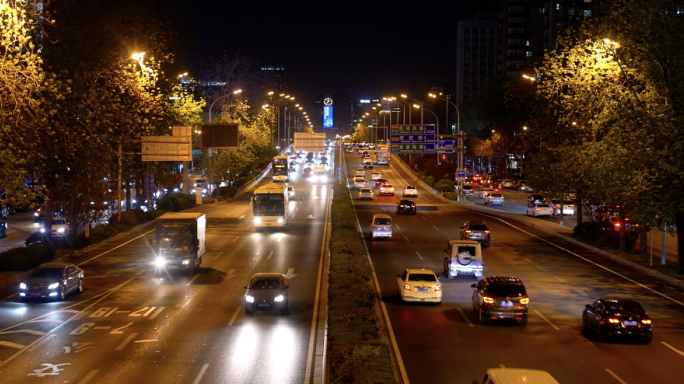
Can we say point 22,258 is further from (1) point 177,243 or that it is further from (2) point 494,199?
(2) point 494,199

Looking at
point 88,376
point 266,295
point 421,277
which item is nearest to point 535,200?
point 421,277

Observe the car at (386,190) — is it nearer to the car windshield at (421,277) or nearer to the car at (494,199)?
the car at (494,199)

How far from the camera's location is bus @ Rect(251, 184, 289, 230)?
50781 mm

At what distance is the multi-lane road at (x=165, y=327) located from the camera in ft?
57.8

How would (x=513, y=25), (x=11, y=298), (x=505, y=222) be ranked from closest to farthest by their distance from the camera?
(x=11, y=298), (x=505, y=222), (x=513, y=25)

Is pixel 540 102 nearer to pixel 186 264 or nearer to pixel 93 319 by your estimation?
pixel 186 264

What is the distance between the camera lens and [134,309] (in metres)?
26.0

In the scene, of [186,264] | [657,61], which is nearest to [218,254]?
[186,264]

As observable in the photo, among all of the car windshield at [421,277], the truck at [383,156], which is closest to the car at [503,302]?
the car windshield at [421,277]

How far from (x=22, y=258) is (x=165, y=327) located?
14.6 m

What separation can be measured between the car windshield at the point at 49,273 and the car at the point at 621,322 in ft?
64.5

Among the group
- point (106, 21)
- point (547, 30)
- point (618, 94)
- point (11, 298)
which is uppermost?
point (547, 30)

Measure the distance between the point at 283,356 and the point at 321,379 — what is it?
338 centimetres

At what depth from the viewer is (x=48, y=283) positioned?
27.5 m
